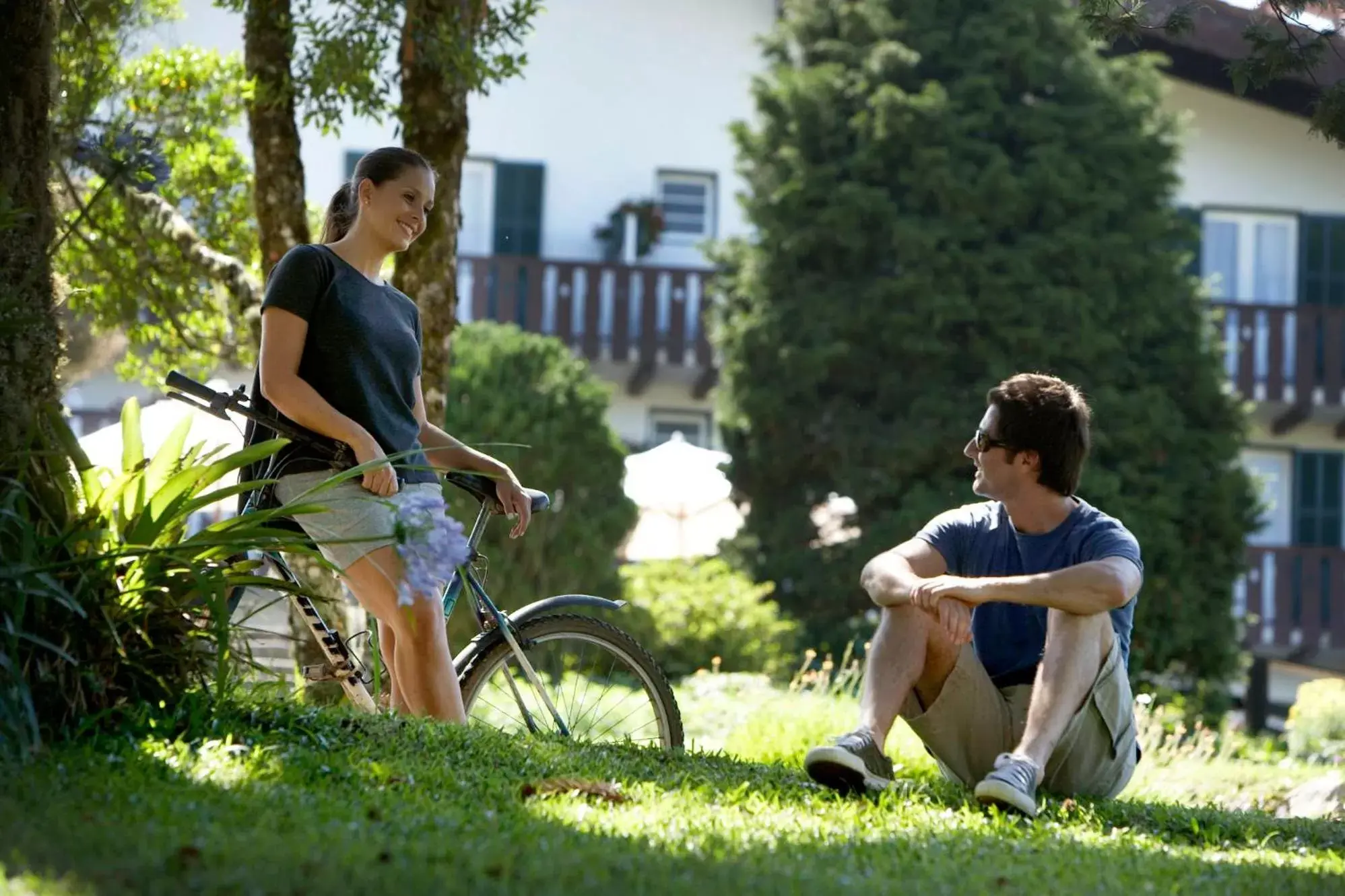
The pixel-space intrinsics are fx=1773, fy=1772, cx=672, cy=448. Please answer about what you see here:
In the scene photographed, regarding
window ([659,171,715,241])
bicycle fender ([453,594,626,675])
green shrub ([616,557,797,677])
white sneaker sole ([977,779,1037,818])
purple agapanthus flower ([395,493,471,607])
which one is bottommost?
green shrub ([616,557,797,677])

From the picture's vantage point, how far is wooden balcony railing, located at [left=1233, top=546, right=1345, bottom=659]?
55.1 ft

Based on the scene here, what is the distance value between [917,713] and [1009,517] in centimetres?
63

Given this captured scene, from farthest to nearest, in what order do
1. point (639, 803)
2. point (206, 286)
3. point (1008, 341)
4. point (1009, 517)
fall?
1. point (1008, 341)
2. point (206, 286)
3. point (1009, 517)
4. point (639, 803)

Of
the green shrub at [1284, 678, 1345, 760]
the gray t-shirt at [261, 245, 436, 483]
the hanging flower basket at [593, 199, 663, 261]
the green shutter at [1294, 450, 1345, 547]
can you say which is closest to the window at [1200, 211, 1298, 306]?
the green shutter at [1294, 450, 1345, 547]

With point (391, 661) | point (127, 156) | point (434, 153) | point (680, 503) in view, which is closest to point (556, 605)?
point (391, 661)

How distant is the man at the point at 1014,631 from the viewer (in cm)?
449

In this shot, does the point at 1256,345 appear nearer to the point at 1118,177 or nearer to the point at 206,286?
the point at 1118,177

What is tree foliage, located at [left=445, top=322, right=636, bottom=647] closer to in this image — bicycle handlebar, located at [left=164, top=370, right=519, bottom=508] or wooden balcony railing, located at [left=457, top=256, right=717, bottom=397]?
wooden balcony railing, located at [left=457, top=256, right=717, bottom=397]

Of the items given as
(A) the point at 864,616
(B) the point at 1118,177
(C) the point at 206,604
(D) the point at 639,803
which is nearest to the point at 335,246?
(C) the point at 206,604

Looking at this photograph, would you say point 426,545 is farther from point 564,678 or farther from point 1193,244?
point 1193,244

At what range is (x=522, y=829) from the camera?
137 inches

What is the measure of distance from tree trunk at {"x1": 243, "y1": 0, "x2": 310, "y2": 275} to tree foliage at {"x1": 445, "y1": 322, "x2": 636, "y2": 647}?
5.12 metres

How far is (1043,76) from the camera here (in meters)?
14.8

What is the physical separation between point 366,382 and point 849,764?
1.56 meters
